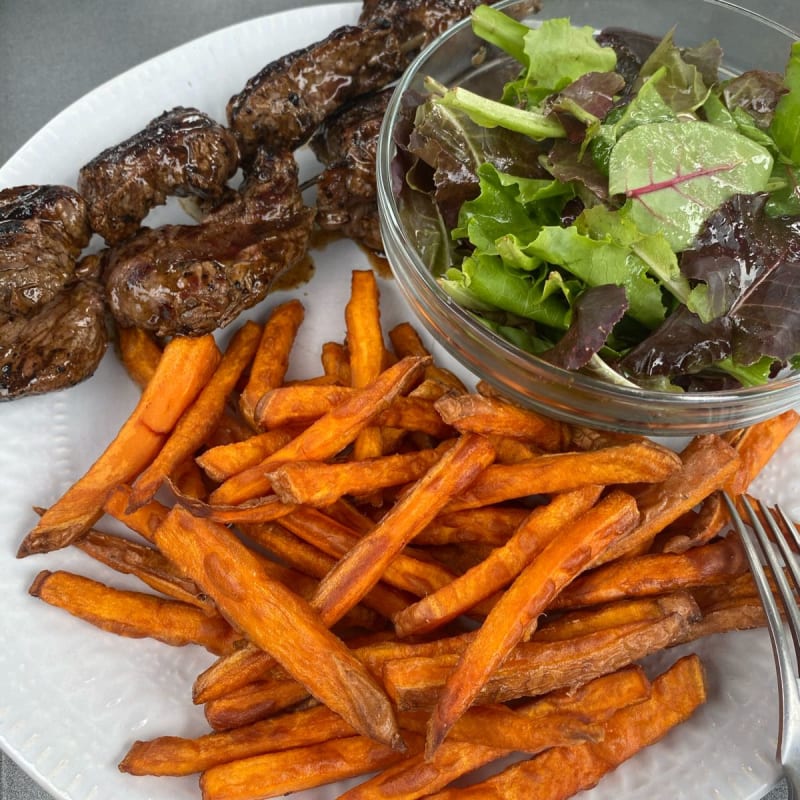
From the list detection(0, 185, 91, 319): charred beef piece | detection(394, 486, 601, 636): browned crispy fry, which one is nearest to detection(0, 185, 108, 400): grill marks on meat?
detection(0, 185, 91, 319): charred beef piece

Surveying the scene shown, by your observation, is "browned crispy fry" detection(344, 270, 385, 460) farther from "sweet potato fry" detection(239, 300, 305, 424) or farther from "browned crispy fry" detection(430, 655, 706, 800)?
"browned crispy fry" detection(430, 655, 706, 800)

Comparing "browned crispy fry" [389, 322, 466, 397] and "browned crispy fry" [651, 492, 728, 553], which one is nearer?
"browned crispy fry" [651, 492, 728, 553]

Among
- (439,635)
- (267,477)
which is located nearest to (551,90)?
(267,477)

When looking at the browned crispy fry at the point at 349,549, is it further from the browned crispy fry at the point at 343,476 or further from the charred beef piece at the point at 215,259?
the charred beef piece at the point at 215,259

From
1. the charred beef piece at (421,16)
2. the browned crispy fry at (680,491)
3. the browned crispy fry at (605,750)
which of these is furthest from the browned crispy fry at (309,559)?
the charred beef piece at (421,16)

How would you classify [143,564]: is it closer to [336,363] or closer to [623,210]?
[336,363]

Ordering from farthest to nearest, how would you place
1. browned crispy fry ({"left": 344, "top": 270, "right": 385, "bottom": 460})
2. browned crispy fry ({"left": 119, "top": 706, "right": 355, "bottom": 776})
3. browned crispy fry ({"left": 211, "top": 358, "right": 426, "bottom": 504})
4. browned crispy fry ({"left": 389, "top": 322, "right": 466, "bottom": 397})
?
browned crispy fry ({"left": 389, "top": 322, "right": 466, "bottom": 397}) → browned crispy fry ({"left": 344, "top": 270, "right": 385, "bottom": 460}) → browned crispy fry ({"left": 211, "top": 358, "right": 426, "bottom": 504}) → browned crispy fry ({"left": 119, "top": 706, "right": 355, "bottom": 776})

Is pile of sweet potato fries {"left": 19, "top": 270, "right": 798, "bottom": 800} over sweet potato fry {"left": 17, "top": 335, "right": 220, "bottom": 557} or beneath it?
beneath

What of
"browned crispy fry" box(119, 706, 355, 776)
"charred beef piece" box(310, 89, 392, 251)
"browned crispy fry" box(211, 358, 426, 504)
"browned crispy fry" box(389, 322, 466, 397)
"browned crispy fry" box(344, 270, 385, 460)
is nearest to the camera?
"browned crispy fry" box(119, 706, 355, 776)
